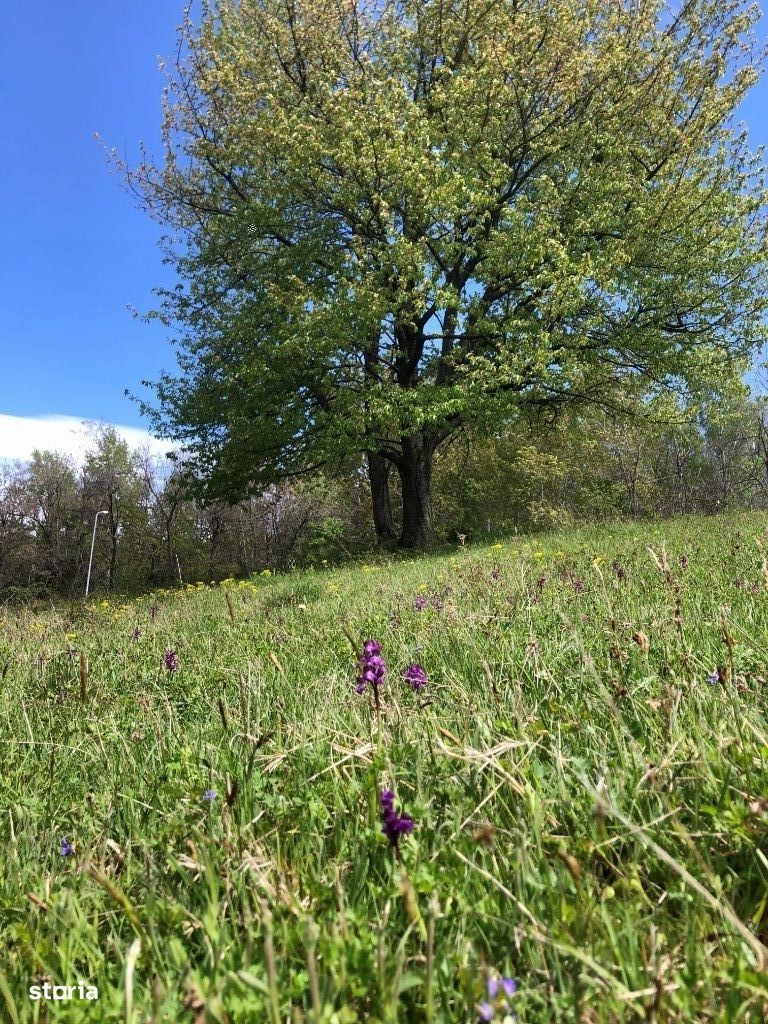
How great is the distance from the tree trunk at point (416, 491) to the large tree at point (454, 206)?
1.77 meters

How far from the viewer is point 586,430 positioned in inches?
796

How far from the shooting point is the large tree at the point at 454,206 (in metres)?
12.9

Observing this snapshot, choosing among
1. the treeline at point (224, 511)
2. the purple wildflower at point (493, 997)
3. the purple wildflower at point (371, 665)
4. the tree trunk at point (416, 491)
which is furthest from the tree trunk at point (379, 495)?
the purple wildflower at point (493, 997)

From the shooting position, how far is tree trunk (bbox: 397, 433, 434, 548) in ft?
55.4

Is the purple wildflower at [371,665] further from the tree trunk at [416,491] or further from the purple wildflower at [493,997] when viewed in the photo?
the tree trunk at [416,491]

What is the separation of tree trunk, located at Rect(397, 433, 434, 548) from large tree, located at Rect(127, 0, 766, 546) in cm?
177

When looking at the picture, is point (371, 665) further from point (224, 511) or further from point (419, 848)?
point (224, 511)

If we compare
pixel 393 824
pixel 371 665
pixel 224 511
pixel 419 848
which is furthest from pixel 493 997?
pixel 224 511

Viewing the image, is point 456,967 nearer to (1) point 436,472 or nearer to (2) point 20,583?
(1) point 436,472

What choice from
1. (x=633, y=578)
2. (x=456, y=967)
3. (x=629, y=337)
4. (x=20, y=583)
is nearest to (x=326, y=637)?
(x=633, y=578)

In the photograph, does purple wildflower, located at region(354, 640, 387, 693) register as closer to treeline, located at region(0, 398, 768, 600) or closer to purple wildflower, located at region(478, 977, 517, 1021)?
purple wildflower, located at region(478, 977, 517, 1021)

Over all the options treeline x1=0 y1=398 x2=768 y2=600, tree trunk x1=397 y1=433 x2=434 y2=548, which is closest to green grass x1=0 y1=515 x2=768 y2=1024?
tree trunk x1=397 y1=433 x2=434 y2=548

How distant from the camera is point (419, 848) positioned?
129 centimetres

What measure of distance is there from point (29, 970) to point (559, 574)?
4779 mm
